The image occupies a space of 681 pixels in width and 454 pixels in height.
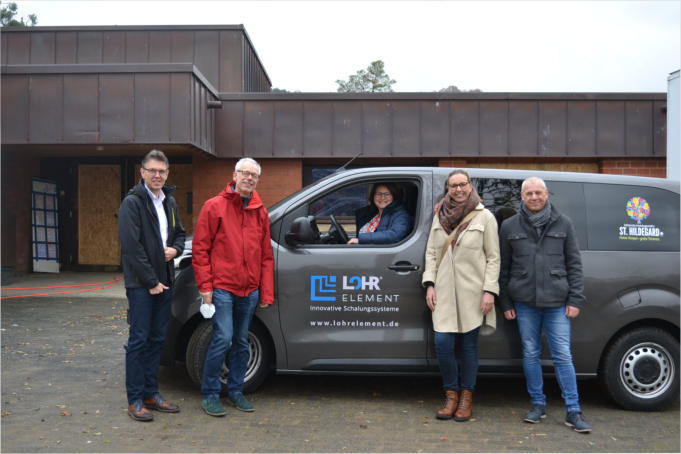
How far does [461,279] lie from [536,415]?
3.97ft

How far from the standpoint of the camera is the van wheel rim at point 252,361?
4.87m

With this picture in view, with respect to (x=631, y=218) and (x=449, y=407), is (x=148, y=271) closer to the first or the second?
(x=449, y=407)

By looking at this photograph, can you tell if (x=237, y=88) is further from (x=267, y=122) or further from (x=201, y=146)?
(x=201, y=146)

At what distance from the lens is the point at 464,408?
453 centimetres

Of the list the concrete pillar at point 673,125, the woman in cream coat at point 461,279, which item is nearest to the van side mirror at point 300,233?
the woman in cream coat at point 461,279

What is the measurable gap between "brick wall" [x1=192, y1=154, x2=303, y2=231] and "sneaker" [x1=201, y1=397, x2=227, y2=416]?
326 inches

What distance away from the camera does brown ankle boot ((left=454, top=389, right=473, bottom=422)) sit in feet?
14.8

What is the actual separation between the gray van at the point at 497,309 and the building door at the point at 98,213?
10150mm

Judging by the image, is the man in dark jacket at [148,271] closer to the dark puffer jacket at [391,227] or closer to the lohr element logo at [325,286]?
the lohr element logo at [325,286]

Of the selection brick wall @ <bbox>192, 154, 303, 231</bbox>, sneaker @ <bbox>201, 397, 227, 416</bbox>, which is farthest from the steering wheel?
brick wall @ <bbox>192, 154, 303, 231</bbox>

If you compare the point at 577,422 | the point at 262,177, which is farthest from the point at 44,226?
the point at 577,422

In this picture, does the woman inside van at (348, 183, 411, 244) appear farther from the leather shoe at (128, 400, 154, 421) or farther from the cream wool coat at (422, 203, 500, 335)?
the leather shoe at (128, 400, 154, 421)

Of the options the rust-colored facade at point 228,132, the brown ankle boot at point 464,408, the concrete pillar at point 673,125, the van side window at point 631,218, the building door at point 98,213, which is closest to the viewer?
the brown ankle boot at point 464,408

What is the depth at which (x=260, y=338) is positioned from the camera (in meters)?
4.86
